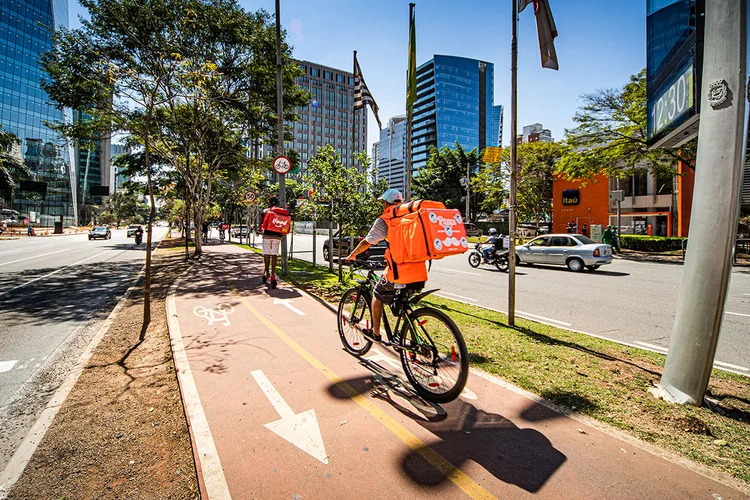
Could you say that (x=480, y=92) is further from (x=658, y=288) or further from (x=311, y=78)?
(x=658, y=288)

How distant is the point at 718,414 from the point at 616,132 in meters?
20.9

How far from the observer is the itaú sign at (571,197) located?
37500 millimetres

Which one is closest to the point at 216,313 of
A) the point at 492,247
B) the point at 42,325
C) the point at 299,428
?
the point at 42,325

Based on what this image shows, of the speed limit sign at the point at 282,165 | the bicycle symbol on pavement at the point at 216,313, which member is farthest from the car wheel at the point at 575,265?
the bicycle symbol on pavement at the point at 216,313

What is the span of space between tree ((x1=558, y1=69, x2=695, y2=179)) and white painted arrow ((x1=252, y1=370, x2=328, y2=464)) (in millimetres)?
22234

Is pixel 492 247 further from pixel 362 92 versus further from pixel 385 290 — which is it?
pixel 385 290

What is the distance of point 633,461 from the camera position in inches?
100

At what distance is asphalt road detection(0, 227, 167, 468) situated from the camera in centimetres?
365

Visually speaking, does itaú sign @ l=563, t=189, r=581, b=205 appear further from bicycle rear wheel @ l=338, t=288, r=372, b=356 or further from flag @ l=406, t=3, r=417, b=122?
bicycle rear wheel @ l=338, t=288, r=372, b=356

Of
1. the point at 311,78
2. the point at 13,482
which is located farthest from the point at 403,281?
the point at 311,78

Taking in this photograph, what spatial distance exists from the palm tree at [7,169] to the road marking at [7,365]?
112 ft

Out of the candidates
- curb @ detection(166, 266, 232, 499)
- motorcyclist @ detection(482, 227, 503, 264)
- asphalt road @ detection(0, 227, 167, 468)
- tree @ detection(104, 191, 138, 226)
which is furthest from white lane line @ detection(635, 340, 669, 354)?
tree @ detection(104, 191, 138, 226)

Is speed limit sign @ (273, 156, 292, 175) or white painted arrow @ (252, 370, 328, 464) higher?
speed limit sign @ (273, 156, 292, 175)

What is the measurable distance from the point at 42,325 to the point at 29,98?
318 feet
